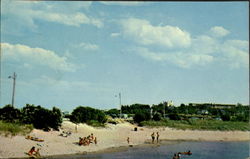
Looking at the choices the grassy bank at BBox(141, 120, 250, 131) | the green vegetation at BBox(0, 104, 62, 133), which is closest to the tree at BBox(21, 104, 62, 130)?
the green vegetation at BBox(0, 104, 62, 133)

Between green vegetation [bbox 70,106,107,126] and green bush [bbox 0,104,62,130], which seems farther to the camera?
green vegetation [bbox 70,106,107,126]

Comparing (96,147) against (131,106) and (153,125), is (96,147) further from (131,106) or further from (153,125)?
(131,106)

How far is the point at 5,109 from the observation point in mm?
40562

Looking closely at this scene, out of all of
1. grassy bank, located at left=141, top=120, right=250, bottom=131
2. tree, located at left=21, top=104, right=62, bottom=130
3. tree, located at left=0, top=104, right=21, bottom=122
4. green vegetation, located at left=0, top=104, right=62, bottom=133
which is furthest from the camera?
grassy bank, located at left=141, top=120, right=250, bottom=131

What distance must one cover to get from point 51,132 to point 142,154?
42.5 feet

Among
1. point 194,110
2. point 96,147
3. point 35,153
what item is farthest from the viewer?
point 194,110

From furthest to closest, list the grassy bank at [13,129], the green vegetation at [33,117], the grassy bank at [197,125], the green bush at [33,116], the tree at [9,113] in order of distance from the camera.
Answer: the grassy bank at [197,125], the green bush at [33,116], the green vegetation at [33,117], the tree at [9,113], the grassy bank at [13,129]

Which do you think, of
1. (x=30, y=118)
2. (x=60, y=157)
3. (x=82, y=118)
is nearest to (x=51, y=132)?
(x=30, y=118)

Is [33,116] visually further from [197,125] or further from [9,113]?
[197,125]

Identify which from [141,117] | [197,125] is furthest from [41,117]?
[197,125]

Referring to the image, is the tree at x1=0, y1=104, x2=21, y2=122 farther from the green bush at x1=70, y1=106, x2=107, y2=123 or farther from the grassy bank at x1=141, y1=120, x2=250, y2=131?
the grassy bank at x1=141, y1=120, x2=250, y2=131

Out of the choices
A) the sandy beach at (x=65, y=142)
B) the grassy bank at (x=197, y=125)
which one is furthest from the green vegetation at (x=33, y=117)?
the grassy bank at (x=197, y=125)

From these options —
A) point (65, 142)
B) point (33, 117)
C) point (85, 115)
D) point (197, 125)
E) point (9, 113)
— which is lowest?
point (65, 142)

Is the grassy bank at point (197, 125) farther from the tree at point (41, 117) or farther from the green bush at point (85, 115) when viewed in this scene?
the tree at point (41, 117)
